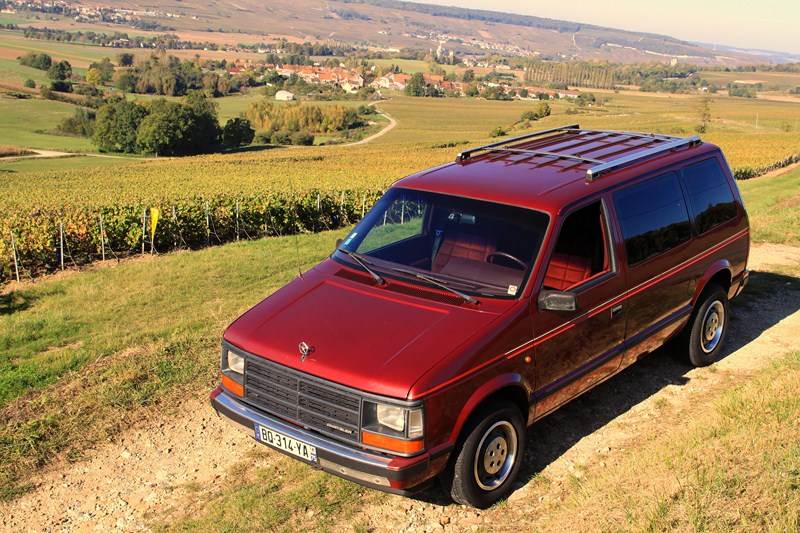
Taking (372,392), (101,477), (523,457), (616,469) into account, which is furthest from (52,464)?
(616,469)

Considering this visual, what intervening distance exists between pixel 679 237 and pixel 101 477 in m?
5.32

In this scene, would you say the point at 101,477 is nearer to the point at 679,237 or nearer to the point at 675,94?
the point at 679,237

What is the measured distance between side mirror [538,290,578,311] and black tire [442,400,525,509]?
29.1 inches

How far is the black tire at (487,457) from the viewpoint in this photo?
4691 millimetres

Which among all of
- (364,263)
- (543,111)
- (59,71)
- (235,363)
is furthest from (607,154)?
(59,71)

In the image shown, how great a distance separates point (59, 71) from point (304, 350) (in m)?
154

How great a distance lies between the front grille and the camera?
4.52 metres

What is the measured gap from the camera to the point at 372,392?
4.40 meters

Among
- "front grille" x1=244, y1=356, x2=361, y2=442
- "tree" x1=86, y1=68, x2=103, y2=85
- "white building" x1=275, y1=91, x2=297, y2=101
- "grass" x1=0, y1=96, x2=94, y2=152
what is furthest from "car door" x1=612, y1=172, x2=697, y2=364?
"white building" x1=275, y1=91, x2=297, y2=101

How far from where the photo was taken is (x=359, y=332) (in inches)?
191

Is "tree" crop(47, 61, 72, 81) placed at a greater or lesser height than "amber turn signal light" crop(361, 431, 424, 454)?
lesser

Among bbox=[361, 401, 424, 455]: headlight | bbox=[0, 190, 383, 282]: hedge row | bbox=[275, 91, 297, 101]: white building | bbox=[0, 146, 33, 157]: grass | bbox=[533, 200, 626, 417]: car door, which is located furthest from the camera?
bbox=[275, 91, 297, 101]: white building

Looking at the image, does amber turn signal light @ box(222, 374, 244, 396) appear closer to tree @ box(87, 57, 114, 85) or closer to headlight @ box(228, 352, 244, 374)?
headlight @ box(228, 352, 244, 374)

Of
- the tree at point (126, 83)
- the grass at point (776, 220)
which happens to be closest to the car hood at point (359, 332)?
the grass at point (776, 220)
